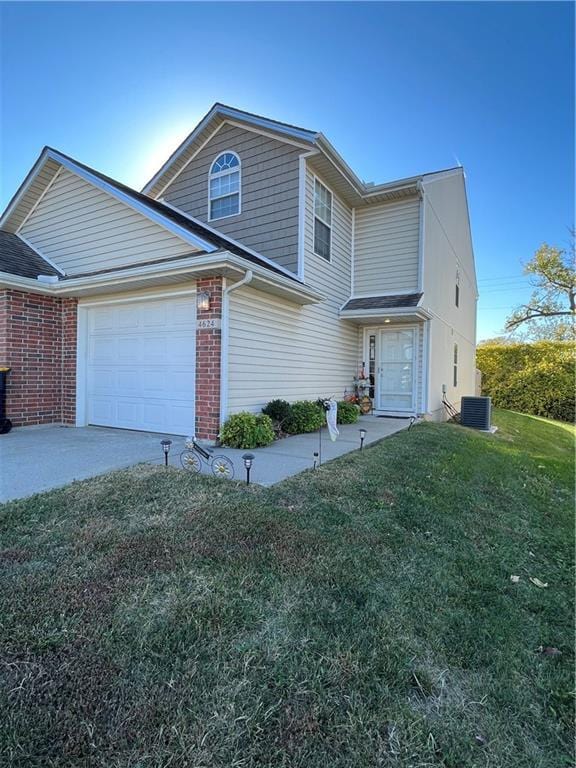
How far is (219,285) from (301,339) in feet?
9.78

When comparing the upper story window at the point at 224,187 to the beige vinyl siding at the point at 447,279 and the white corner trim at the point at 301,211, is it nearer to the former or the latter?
the white corner trim at the point at 301,211

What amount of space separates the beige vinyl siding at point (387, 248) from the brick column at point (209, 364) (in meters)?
5.68

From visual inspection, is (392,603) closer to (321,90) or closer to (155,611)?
(155,611)

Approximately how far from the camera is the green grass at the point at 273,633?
157cm

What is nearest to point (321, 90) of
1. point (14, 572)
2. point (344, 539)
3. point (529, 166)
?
point (529, 166)

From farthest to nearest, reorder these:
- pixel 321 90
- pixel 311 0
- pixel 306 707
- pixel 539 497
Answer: pixel 321 90
pixel 311 0
pixel 539 497
pixel 306 707

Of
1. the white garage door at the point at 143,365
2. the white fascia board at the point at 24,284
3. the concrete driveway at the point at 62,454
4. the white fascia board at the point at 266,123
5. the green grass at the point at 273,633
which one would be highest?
the white fascia board at the point at 266,123

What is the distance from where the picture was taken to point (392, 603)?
253cm

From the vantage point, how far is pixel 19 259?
324 inches

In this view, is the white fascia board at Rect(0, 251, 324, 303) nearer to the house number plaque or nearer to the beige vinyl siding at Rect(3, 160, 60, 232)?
the house number plaque

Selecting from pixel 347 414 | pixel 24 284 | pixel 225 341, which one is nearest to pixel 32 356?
pixel 24 284

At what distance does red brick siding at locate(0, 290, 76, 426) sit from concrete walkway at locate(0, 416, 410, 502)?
1.60 ft

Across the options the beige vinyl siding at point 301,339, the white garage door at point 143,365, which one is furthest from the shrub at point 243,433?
the white garage door at point 143,365

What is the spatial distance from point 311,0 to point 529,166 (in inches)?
420
